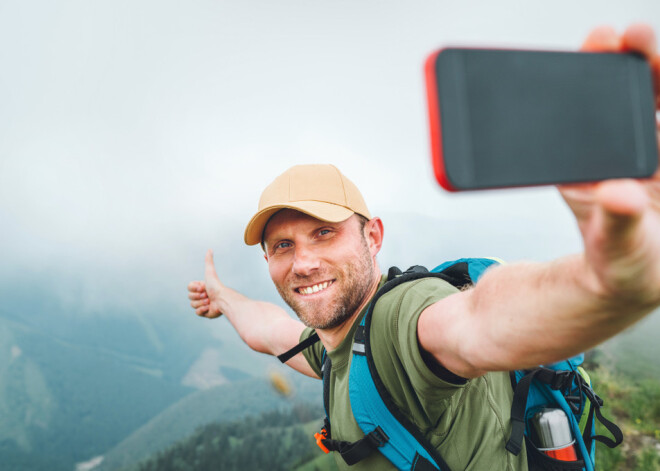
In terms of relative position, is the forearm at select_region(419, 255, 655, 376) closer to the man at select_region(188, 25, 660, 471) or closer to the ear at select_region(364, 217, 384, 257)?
the man at select_region(188, 25, 660, 471)

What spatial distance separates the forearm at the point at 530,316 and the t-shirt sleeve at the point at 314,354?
149 cm

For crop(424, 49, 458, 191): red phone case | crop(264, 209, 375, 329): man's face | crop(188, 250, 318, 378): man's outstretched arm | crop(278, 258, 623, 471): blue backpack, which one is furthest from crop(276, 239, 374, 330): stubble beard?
crop(424, 49, 458, 191): red phone case

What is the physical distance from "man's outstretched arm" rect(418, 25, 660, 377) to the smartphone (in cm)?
4

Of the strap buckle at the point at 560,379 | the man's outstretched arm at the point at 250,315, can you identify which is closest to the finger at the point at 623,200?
the strap buckle at the point at 560,379

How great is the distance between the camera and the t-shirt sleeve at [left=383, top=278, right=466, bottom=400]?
1.01 meters

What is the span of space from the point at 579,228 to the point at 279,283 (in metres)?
1.48

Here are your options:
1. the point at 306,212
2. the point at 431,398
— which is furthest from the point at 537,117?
the point at 306,212

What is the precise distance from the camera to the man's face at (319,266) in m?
1.73

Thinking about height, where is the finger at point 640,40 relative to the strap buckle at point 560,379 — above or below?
above

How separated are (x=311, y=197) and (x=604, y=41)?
131 cm

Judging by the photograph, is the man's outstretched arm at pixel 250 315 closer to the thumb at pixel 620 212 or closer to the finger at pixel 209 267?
the finger at pixel 209 267

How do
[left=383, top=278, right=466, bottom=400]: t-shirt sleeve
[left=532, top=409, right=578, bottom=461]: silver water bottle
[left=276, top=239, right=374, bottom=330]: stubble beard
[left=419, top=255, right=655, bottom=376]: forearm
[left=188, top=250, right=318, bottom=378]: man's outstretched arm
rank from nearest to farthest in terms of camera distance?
1. [left=419, top=255, right=655, bottom=376]: forearm
2. [left=383, top=278, right=466, bottom=400]: t-shirt sleeve
3. [left=532, top=409, right=578, bottom=461]: silver water bottle
4. [left=276, top=239, right=374, bottom=330]: stubble beard
5. [left=188, top=250, right=318, bottom=378]: man's outstretched arm

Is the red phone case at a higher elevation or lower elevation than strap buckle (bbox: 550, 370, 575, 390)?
higher

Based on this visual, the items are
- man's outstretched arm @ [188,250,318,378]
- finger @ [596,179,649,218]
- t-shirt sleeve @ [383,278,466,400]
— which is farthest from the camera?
man's outstretched arm @ [188,250,318,378]
